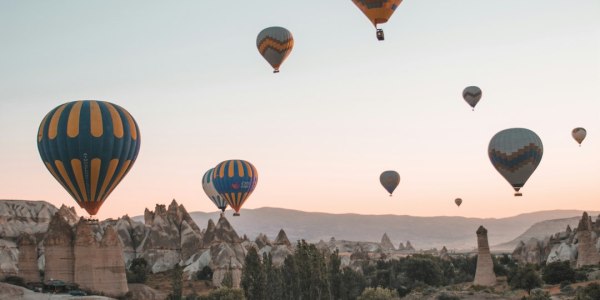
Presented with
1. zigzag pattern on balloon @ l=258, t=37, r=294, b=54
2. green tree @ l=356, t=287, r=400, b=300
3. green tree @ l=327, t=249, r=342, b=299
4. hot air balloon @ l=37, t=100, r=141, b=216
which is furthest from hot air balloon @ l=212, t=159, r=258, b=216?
hot air balloon @ l=37, t=100, r=141, b=216

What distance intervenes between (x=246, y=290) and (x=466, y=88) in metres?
42.1

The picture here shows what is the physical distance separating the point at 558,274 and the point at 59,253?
4373 centimetres

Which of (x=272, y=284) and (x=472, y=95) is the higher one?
(x=472, y=95)

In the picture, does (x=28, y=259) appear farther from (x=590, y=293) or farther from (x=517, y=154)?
(x=517, y=154)

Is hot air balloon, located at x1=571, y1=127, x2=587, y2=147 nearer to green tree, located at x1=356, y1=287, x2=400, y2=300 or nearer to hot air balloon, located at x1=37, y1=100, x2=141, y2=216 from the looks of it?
green tree, located at x1=356, y1=287, x2=400, y2=300

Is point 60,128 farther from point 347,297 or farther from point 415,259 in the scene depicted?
point 415,259

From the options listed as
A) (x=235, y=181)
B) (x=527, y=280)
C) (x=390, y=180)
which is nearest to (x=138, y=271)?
(x=235, y=181)

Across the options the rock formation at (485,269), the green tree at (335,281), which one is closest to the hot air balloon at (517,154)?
the rock formation at (485,269)

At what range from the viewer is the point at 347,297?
62.3 m

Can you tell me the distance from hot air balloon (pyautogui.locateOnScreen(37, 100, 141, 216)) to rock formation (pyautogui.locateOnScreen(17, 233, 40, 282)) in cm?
505

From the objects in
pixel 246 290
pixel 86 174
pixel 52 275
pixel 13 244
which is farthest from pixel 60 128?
pixel 13 244

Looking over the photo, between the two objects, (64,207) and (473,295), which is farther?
(64,207)

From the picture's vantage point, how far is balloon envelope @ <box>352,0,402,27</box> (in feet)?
166

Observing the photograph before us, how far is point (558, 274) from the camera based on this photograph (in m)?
66.1
